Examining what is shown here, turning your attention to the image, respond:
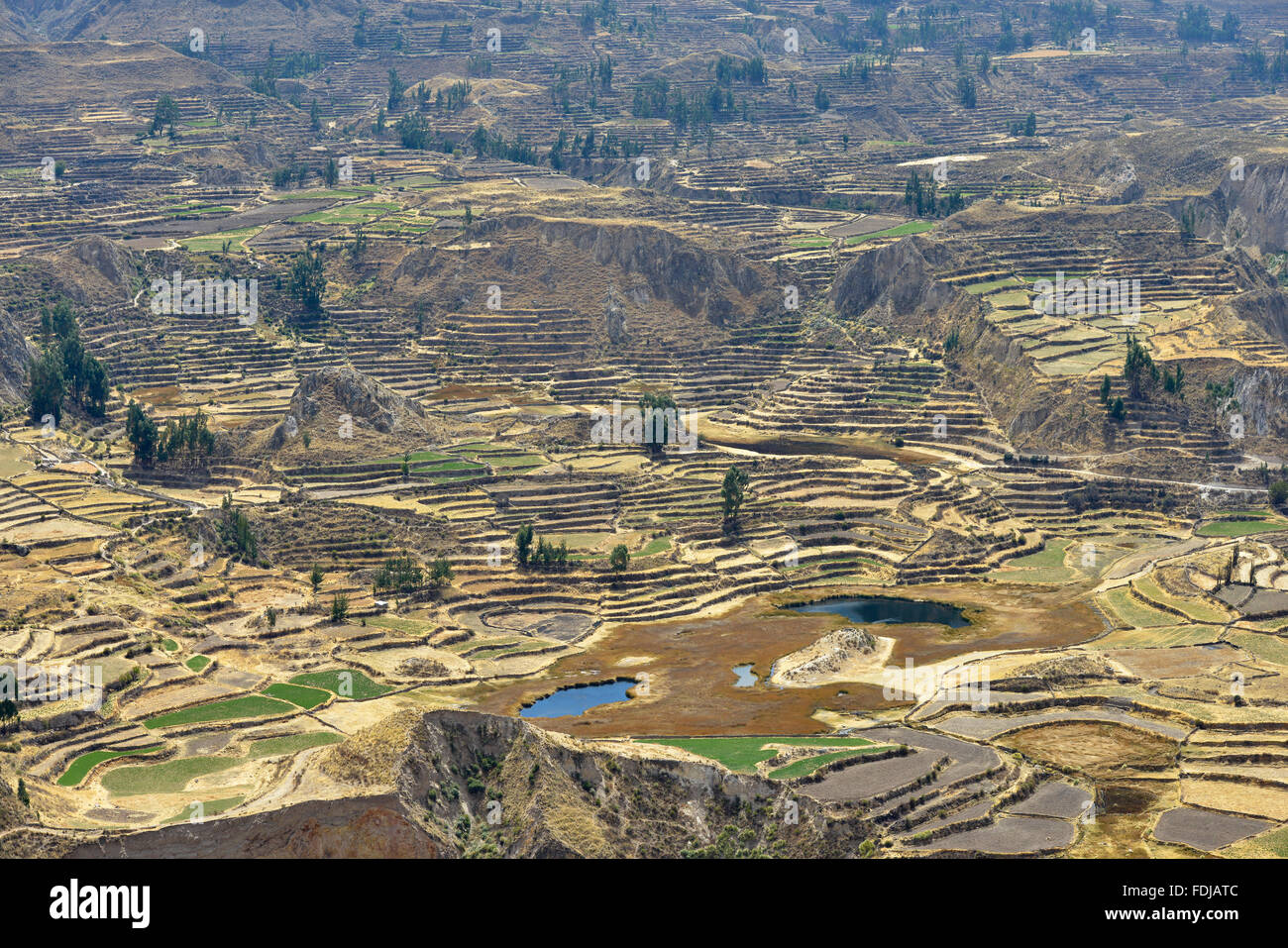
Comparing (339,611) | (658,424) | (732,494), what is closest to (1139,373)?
(732,494)

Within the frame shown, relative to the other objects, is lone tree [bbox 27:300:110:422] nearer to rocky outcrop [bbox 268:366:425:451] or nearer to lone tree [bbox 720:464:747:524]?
rocky outcrop [bbox 268:366:425:451]

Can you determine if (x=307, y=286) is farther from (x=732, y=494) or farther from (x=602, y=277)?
(x=732, y=494)

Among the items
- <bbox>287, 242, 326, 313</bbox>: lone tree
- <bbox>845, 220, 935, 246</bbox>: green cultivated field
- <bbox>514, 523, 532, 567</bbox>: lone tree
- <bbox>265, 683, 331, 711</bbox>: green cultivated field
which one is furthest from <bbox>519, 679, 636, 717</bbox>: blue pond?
<bbox>845, 220, 935, 246</bbox>: green cultivated field

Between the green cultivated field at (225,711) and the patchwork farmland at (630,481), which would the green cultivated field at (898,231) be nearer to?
the patchwork farmland at (630,481)

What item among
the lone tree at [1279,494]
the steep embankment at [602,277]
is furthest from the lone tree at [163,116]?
the lone tree at [1279,494]

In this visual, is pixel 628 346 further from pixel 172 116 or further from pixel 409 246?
pixel 172 116
